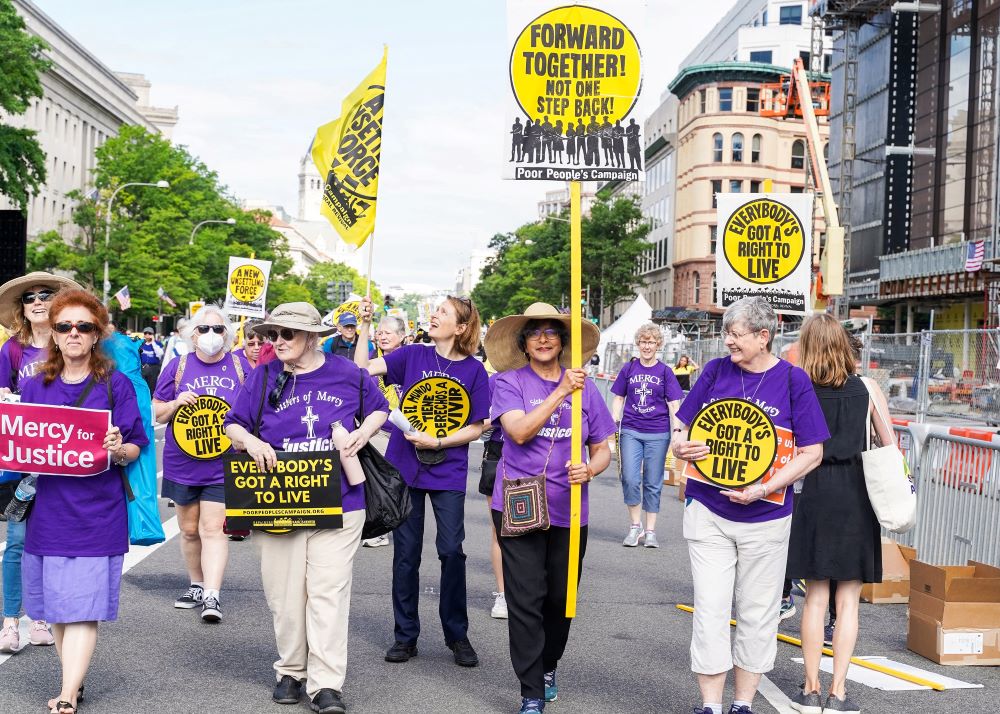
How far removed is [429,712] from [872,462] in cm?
240

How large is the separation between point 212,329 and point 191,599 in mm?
1706

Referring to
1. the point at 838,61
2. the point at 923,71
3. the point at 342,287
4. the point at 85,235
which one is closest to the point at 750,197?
the point at 342,287

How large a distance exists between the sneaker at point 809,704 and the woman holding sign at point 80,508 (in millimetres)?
3164

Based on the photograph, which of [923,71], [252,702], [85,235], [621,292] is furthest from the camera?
[621,292]

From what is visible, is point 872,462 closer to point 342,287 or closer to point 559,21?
Result: point 559,21

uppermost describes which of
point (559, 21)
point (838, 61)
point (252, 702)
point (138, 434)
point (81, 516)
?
point (838, 61)

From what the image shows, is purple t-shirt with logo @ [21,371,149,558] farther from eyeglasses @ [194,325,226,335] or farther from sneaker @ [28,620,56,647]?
eyeglasses @ [194,325,226,335]

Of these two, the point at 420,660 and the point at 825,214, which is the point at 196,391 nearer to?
the point at 420,660

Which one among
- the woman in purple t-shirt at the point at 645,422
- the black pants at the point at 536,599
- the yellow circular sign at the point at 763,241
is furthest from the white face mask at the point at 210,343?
the yellow circular sign at the point at 763,241

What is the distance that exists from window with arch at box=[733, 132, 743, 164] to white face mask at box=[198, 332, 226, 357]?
76.0 metres

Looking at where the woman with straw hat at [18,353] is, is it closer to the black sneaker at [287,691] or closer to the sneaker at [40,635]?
the sneaker at [40,635]

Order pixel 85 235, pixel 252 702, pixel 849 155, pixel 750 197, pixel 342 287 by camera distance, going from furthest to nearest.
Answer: pixel 85 235, pixel 849 155, pixel 342 287, pixel 750 197, pixel 252 702

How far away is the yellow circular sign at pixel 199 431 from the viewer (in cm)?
815

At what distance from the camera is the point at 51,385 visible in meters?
5.75
